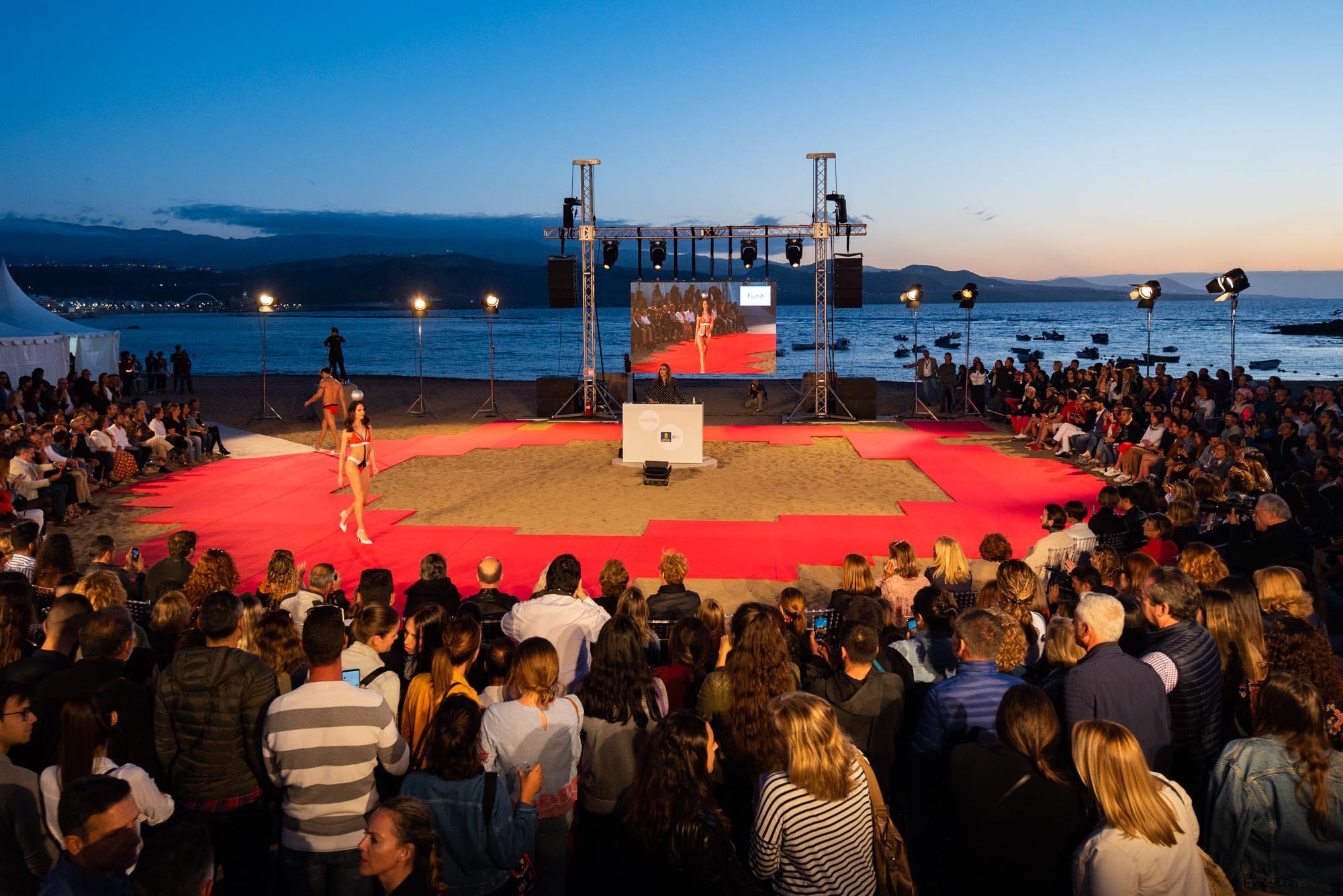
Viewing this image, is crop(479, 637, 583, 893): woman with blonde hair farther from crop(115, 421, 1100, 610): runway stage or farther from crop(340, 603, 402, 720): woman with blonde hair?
crop(115, 421, 1100, 610): runway stage

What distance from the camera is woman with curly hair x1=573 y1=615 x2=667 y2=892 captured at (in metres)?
3.85

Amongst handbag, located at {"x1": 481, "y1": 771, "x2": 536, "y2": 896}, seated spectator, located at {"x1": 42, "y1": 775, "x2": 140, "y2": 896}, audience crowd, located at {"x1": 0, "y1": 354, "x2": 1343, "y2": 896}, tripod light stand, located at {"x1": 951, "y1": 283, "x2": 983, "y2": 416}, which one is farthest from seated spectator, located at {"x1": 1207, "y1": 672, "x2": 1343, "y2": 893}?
tripod light stand, located at {"x1": 951, "y1": 283, "x2": 983, "y2": 416}

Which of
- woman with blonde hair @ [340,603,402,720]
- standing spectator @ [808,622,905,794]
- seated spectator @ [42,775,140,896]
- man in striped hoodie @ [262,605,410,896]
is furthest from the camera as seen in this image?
woman with blonde hair @ [340,603,402,720]

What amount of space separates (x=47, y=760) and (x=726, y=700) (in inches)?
116

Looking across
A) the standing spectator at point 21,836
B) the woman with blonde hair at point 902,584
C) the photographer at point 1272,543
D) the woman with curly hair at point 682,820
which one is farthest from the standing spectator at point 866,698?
the photographer at point 1272,543

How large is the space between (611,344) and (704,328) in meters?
57.1

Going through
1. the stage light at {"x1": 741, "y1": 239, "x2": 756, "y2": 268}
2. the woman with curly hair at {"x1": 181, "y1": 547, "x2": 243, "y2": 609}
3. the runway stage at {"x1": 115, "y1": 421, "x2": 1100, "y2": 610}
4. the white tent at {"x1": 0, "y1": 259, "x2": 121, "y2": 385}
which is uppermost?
the stage light at {"x1": 741, "y1": 239, "x2": 756, "y2": 268}

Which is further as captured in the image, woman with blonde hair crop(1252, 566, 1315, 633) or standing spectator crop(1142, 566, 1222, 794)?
woman with blonde hair crop(1252, 566, 1315, 633)

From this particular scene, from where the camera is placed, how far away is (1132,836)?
2.70 meters

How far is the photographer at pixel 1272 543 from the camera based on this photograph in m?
7.00

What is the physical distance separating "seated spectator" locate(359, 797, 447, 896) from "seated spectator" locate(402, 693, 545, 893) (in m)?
0.29

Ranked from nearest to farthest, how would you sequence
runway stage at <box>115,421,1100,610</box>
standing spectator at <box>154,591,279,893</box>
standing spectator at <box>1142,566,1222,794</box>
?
standing spectator at <box>154,591,279,893</box> < standing spectator at <box>1142,566,1222,794</box> < runway stage at <box>115,421,1100,610</box>

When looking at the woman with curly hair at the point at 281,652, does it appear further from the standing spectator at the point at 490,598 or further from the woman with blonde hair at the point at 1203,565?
the woman with blonde hair at the point at 1203,565

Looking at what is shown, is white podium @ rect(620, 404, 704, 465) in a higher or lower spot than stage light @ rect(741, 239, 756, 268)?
lower
